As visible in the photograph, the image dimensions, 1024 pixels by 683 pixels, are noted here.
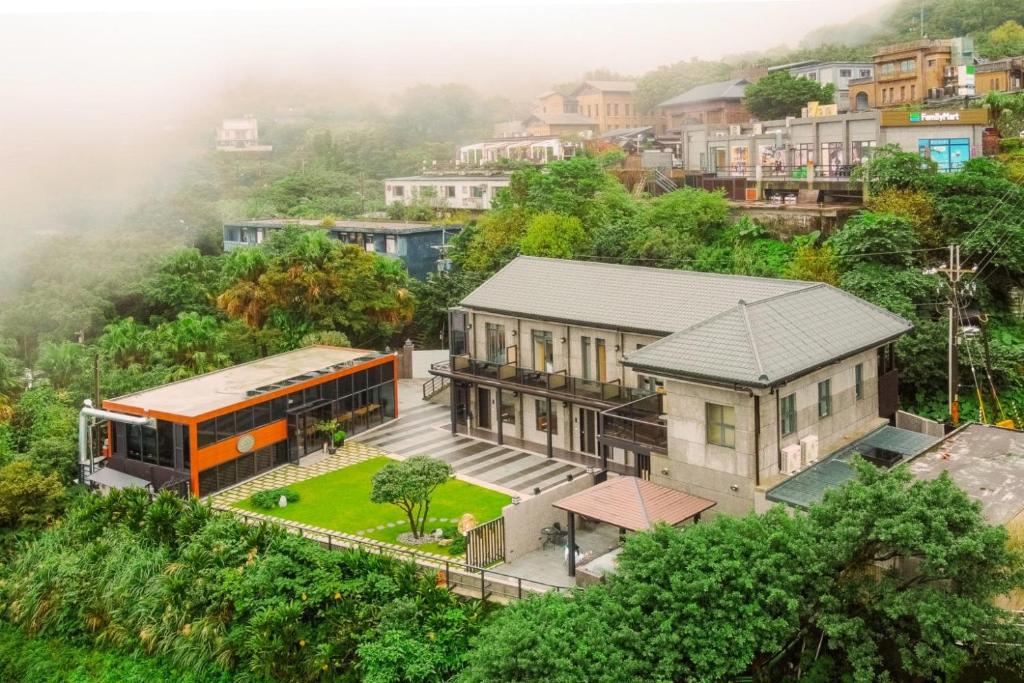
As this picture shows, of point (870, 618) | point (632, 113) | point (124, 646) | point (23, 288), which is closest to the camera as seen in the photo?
point (870, 618)

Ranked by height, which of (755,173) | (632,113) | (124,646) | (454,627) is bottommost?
(124,646)

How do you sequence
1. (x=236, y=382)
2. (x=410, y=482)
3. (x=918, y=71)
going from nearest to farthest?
(x=410, y=482) → (x=236, y=382) → (x=918, y=71)

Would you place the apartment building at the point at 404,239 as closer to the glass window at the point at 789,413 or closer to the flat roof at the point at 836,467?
the flat roof at the point at 836,467

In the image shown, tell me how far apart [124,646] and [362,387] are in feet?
42.6

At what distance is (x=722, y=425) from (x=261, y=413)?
14222mm

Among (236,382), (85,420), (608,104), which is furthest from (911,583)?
(608,104)

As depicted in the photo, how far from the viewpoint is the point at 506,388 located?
30500mm

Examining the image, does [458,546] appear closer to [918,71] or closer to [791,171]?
[791,171]

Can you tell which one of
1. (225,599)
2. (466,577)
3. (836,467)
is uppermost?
(836,467)

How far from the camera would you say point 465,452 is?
1199 inches

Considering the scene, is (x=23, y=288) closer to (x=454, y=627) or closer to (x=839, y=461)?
(x=454, y=627)

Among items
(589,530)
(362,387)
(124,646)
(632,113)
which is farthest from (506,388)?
(632,113)

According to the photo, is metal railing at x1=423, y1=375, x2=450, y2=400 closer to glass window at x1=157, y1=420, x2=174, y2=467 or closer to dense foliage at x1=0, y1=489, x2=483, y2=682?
glass window at x1=157, y1=420, x2=174, y2=467

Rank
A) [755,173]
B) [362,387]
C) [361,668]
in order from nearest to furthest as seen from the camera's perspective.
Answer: [361,668]
[362,387]
[755,173]
